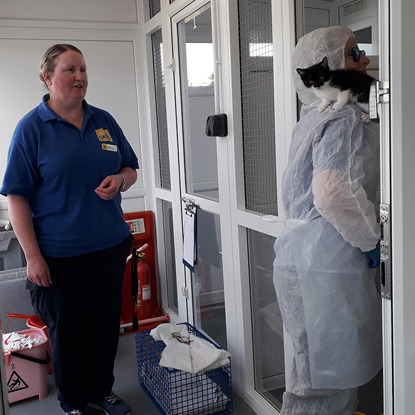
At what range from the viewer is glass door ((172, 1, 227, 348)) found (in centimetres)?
266

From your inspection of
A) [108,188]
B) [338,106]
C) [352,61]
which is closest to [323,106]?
[338,106]

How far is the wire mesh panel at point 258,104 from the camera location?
2.09 meters

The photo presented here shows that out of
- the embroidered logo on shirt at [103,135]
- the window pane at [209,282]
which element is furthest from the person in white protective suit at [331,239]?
the window pane at [209,282]

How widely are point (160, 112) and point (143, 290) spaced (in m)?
1.20

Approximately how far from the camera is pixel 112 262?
235 cm

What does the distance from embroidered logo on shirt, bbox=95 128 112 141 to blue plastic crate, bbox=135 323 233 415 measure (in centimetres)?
106

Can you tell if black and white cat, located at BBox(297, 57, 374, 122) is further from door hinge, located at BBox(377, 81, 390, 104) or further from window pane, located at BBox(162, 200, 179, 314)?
window pane, located at BBox(162, 200, 179, 314)

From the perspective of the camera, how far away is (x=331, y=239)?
5.29 ft

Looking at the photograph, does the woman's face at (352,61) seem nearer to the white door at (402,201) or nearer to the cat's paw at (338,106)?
the cat's paw at (338,106)

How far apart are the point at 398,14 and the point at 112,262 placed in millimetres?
1555

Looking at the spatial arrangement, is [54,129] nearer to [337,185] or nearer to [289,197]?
[289,197]

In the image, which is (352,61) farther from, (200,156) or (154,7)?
(154,7)

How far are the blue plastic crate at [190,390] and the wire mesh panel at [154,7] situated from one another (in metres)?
2.07

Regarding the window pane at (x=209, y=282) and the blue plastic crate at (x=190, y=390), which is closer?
the blue plastic crate at (x=190, y=390)
